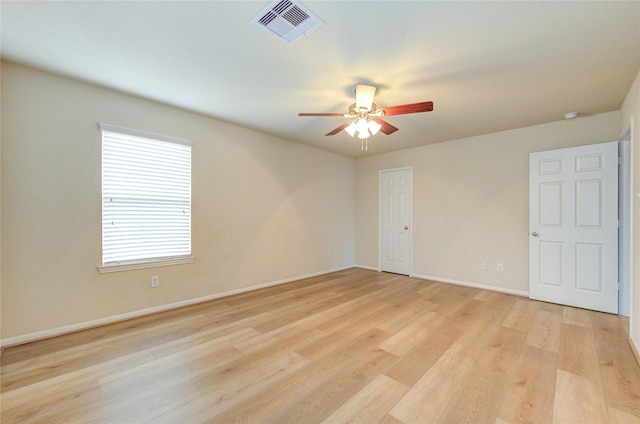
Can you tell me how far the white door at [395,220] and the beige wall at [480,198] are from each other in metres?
0.17

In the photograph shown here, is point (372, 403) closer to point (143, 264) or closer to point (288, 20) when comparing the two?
point (288, 20)

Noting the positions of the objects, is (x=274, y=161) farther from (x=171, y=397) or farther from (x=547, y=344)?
(x=547, y=344)

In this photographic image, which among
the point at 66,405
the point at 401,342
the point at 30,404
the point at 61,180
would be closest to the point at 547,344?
the point at 401,342

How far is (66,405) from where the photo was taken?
1707 millimetres

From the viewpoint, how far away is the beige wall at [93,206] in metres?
2.47

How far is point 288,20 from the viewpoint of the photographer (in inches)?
73.4

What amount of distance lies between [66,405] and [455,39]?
3.62 m

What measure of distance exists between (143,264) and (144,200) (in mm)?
745

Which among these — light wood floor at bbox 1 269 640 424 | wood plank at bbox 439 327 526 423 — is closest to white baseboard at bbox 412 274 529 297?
light wood floor at bbox 1 269 640 424

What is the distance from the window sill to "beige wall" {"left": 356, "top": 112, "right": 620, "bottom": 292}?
12.9ft

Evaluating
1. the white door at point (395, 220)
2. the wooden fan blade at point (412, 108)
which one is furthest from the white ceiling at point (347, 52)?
the white door at point (395, 220)

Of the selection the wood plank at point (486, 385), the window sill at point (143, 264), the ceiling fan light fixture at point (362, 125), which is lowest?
the wood plank at point (486, 385)

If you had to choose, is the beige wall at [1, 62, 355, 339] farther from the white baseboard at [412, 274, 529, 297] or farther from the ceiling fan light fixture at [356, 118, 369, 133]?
the white baseboard at [412, 274, 529, 297]

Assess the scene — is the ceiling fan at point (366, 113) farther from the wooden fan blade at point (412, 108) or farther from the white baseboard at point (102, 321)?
the white baseboard at point (102, 321)
